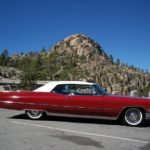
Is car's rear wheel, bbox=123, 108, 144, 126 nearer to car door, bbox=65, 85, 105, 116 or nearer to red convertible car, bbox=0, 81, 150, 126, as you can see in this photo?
red convertible car, bbox=0, 81, 150, 126

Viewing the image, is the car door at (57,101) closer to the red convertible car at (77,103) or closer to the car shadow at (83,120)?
the red convertible car at (77,103)

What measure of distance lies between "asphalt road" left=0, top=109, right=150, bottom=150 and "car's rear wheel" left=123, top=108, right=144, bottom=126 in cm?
27

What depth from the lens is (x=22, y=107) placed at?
11.1 m

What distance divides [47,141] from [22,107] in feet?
12.9

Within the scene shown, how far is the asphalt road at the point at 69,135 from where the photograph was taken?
23.0 feet

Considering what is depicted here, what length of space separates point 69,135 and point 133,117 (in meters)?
3.12

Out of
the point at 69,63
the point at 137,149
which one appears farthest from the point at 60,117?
the point at 69,63

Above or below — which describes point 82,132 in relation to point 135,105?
below

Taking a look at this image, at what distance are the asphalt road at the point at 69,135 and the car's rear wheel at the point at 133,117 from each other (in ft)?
0.88

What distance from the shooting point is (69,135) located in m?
8.24

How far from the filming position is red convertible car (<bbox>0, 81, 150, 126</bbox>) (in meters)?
10.6

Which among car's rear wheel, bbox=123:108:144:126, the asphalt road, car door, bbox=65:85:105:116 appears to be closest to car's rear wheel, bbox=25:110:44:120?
the asphalt road

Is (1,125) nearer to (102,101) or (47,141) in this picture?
(47,141)

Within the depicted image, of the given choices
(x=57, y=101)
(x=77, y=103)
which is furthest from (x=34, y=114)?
(x=77, y=103)
